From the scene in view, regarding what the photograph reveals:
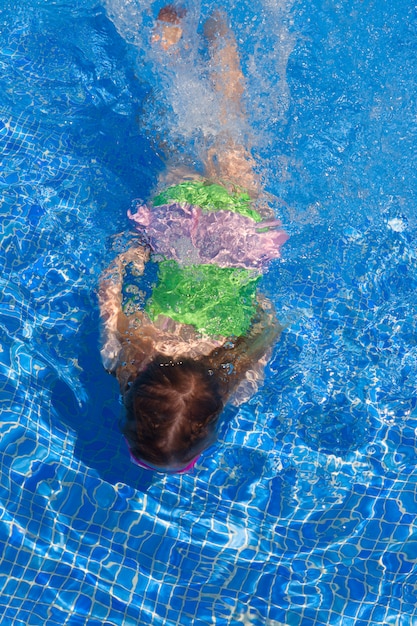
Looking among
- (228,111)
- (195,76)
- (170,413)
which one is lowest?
(170,413)

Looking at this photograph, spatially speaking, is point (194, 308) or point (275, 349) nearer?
point (194, 308)

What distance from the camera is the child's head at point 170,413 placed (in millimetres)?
2674

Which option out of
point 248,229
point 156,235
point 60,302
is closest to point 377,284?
point 248,229

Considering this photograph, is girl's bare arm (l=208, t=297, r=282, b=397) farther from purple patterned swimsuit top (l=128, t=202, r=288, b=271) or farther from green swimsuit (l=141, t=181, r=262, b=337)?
purple patterned swimsuit top (l=128, t=202, r=288, b=271)

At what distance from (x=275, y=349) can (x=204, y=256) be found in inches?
36.4

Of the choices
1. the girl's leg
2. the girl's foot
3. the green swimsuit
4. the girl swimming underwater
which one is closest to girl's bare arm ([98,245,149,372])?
the girl swimming underwater

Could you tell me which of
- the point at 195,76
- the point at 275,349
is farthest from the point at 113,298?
the point at 195,76

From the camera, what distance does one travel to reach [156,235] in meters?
3.64

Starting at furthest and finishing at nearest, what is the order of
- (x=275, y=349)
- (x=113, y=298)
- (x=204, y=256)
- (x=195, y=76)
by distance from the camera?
(x=195, y=76) < (x=275, y=349) < (x=113, y=298) < (x=204, y=256)

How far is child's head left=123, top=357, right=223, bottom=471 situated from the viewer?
2.67 meters

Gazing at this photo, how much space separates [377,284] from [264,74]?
199cm

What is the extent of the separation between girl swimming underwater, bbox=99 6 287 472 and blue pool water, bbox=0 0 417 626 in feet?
1.14

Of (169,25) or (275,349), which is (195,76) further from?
(275,349)

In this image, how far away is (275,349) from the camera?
399cm
